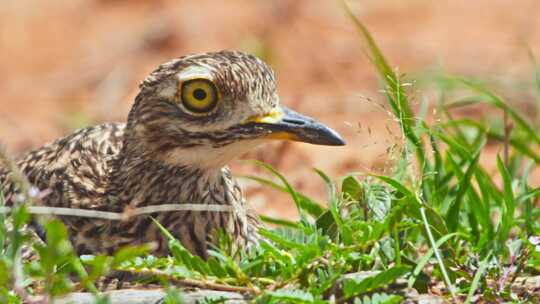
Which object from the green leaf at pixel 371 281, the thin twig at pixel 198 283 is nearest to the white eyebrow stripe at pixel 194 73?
the thin twig at pixel 198 283

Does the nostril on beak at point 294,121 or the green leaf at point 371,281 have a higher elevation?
the nostril on beak at point 294,121

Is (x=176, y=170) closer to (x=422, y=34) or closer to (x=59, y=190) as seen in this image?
(x=59, y=190)

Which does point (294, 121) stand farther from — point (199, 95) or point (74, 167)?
point (74, 167)

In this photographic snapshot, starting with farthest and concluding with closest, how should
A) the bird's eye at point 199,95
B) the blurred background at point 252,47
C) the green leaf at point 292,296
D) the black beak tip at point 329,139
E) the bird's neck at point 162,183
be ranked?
1. the blurred background at point 252,47
2. the bird's neck at point 162,183
3. the bird's eye at point 199,95
4. the black beak tip at point 329,139
5. the green leaf at point 292,296

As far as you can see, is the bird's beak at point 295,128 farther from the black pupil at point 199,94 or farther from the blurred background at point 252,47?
the blurred background at point 252,47

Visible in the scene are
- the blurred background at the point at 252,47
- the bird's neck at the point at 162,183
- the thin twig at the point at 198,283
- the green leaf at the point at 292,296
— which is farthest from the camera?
the blurred background at the point at 252,47

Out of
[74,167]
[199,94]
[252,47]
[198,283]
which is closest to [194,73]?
[199,94]

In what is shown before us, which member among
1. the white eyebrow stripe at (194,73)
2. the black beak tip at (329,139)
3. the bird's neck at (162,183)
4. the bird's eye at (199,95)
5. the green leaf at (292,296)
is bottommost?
the green leaf at (292,296)

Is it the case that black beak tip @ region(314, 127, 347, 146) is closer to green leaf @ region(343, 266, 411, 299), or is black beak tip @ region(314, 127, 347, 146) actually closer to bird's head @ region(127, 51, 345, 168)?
bird's head @ region(127, 51, 345, 168)
